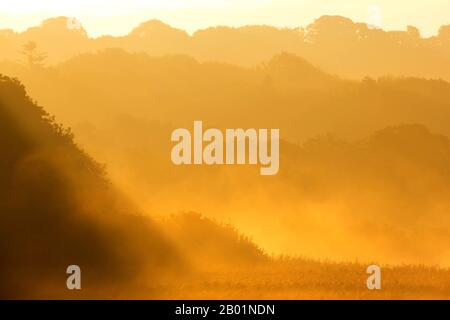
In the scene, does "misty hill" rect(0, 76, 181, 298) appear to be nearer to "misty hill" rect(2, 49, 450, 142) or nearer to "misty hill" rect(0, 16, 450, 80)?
"misty hill" rect(2, 49, 450, 142)

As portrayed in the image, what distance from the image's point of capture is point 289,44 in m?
154

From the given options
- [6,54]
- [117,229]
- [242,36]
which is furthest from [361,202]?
[242,36]

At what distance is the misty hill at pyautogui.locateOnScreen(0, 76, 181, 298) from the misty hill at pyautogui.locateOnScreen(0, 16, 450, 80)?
4223 inches

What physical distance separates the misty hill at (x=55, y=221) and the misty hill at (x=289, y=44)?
10726 centimetres

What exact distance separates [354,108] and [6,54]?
2255 inches

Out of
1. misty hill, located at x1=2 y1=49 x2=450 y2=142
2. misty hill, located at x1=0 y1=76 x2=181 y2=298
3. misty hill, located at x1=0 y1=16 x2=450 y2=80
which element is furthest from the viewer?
misty hill, located at x1=0 y1=16 x2=450 y2=80

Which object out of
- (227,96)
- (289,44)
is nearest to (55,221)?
(227,96)

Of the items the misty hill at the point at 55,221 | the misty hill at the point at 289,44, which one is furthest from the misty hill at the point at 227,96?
the misty hill at the point at 55,221

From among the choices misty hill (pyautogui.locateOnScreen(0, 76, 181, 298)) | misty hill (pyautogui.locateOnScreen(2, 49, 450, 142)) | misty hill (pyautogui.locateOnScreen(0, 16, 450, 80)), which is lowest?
misty hill (pyautogui.locateOnScreen(0, 76, 181, 298))

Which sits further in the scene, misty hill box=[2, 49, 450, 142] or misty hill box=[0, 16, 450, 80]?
misty hill box=[0, 16, 450, 80]

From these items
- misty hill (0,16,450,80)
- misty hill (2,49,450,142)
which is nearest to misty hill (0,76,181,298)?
misty hill (2,49,450,142)

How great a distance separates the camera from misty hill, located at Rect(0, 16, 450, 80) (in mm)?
142875

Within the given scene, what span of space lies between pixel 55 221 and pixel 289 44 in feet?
424
